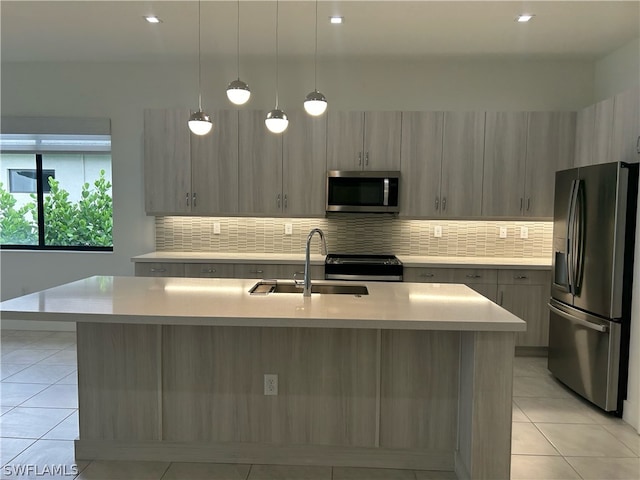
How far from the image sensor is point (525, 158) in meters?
→ 4.50

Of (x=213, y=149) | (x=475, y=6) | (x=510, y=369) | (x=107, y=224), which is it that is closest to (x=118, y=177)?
(x=107, y=224)

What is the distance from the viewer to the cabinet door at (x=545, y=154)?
4445mm

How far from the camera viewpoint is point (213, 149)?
462 cm

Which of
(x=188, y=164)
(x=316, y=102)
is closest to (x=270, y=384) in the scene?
(x=316, y=102)

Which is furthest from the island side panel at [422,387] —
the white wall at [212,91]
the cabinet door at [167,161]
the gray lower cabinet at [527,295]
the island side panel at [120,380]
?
the white wall at [212,91]

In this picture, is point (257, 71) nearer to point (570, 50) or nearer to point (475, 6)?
point (475, 6)

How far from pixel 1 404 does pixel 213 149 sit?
2.71 m

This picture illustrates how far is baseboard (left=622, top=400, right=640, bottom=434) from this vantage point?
304 centimetres

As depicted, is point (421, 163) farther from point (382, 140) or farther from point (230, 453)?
point (230, 453)

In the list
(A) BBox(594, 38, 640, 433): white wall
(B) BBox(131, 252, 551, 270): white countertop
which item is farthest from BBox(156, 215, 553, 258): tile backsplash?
(A) BBox(594, 38, 640, 433): white wall

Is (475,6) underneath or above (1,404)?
above

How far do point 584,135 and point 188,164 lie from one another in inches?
146

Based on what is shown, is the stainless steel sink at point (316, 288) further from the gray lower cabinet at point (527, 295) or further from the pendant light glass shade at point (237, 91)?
the gray lower cabinet at point (527, 295)

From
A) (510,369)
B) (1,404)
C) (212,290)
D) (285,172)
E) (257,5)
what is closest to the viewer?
(510,369)
